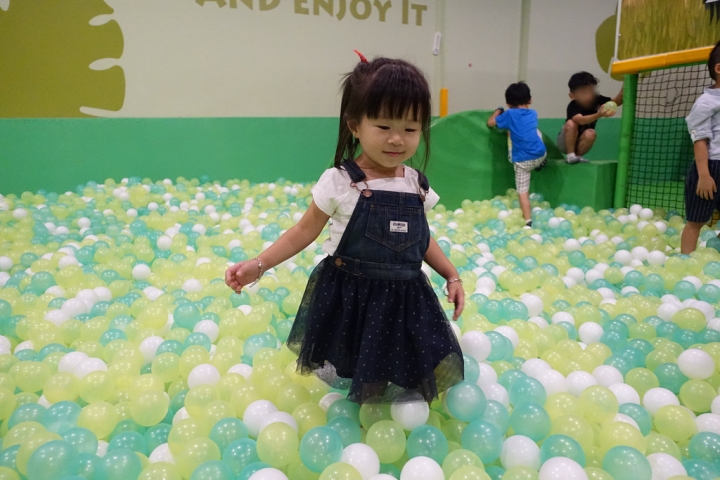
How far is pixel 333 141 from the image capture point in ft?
13.8

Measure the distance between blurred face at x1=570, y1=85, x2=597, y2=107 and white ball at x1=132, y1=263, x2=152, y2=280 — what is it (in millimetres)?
2974

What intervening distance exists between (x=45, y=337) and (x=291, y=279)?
78cm

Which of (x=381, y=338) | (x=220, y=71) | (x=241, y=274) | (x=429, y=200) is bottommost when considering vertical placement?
(x=381, y=338)

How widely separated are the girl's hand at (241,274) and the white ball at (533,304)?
0.99 metres

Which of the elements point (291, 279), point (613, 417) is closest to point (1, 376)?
point (291, 279)

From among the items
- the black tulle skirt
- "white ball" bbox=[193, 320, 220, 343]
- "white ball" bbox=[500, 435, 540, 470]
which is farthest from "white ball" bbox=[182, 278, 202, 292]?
"white ball" bbox=[500, 435, 540, 470]

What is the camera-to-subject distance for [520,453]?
0.96 metres

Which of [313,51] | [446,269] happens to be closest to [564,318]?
[446,269]

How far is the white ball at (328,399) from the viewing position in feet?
3.55

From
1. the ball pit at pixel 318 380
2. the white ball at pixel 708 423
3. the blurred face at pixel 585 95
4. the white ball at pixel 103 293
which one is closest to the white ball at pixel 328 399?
the ball pit at pixel 318 380

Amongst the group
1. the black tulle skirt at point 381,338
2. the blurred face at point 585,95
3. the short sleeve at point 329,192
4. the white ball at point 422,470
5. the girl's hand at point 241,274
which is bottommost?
the white ball at point 422,470

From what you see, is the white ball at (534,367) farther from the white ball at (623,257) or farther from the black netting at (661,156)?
the black netting at (661,156)

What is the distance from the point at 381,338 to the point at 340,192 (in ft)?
0.97

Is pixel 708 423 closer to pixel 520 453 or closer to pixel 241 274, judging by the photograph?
pixel 520 453
